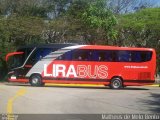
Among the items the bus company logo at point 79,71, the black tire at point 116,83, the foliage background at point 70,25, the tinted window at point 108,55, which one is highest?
the foliage background at point 70,25

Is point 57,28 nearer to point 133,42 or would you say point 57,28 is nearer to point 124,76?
point 133,42

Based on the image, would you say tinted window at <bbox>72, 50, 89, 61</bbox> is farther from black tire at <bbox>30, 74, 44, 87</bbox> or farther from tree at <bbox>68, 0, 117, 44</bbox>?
tree at <bbox>68, 0, 117, 44</bbox>

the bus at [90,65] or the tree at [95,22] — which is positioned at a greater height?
the tree at [95,22]

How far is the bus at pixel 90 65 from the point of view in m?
33.6

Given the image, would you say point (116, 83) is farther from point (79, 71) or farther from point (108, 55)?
point (79, 71)

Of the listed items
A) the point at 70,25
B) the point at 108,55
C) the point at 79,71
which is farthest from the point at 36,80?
the point at 70,25

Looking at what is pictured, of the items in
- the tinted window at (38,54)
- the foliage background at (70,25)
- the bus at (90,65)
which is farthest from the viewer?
the foliage background at (70,25)

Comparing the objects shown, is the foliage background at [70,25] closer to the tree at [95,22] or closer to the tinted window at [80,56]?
the tree at [95,22]

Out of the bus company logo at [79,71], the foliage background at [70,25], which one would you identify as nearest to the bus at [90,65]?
the bus company logo at [79,71]

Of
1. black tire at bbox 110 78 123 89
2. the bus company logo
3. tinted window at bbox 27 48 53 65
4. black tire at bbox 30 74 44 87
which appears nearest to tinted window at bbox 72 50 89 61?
the bus company logo

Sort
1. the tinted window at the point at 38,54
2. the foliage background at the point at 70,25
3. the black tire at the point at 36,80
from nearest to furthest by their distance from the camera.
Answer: the tinted window at the point at 38,54, the black tire at the point at 36,80, the foliage background at the point at 70,25

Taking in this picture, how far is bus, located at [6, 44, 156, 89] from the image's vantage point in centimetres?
3359

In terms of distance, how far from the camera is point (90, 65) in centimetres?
3378

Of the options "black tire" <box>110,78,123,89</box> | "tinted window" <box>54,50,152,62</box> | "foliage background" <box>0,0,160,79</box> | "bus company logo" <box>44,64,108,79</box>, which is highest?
"foliage background" <box>0,0,160,79</box>
